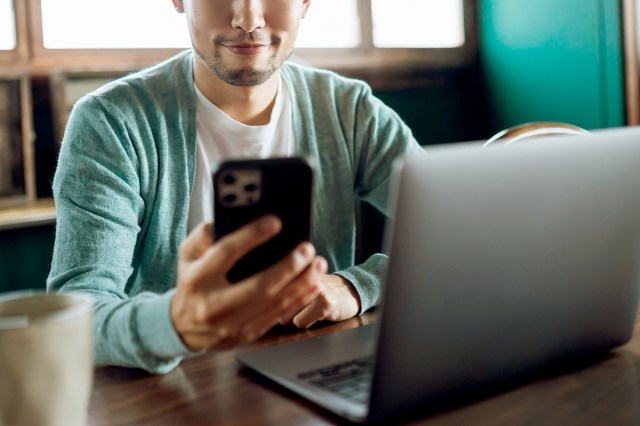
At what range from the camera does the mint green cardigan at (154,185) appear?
0.79 metres

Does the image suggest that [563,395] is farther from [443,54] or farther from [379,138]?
[443,54]

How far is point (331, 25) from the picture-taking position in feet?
10.2

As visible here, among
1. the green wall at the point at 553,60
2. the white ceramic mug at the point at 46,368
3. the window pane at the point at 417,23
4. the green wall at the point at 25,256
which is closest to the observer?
the white ceramic mug at the point at 46,368

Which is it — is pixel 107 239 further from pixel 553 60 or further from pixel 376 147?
pixel 553 60

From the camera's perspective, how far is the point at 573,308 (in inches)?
27.1

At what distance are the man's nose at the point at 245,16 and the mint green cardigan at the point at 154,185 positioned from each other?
0.14 metres

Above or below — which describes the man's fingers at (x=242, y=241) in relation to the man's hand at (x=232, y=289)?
above

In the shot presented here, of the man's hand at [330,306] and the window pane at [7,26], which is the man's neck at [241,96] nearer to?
the man's hand at [330,306]

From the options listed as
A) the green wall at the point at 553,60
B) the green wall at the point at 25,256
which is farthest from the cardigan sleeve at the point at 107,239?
the green wall at the point at 553,60

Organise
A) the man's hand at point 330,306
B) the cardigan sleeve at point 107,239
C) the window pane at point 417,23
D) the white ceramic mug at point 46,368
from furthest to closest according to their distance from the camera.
Answer: the window pane at point 417,23, the man's hand at point 330,306, the cardigan sleeve at point 107,239, the white ceramic mug at point 46,368

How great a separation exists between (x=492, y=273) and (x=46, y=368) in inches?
14.2

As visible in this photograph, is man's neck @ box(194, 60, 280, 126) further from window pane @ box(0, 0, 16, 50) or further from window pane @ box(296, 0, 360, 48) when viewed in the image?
window pane @ box(296, 0, 360, 48)

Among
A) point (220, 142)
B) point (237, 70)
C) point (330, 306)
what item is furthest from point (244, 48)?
point (330, 306)

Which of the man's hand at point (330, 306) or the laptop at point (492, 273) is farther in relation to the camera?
the man's hand at point (330, 306)
